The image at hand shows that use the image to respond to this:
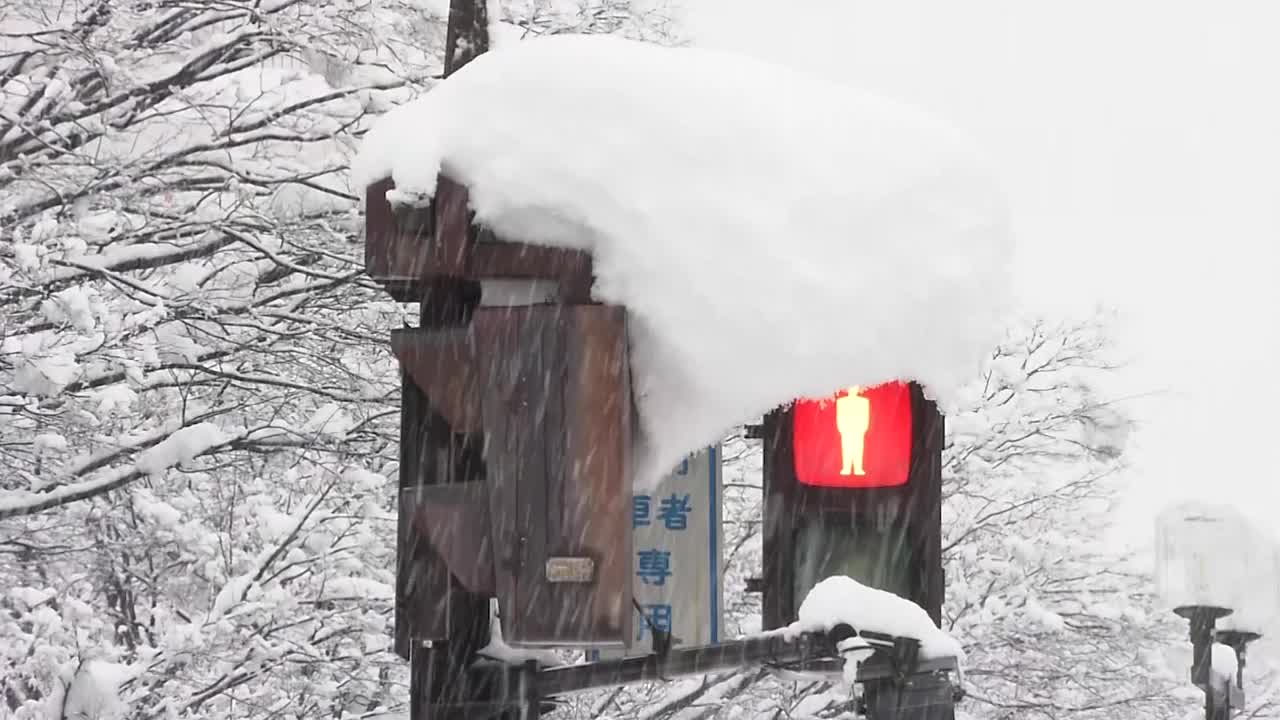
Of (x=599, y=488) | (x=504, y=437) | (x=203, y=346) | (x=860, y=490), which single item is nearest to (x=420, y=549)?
(x=504, y=437)

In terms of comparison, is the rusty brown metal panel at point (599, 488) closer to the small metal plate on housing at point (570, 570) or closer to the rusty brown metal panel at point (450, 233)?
the small metal plate on housing at point (570, 570)

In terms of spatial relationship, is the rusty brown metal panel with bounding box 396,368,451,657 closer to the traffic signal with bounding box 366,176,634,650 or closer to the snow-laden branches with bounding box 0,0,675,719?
the traffic signal with bounding box 366,176,634,650

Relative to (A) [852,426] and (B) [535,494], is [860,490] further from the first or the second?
(B) [535,494]

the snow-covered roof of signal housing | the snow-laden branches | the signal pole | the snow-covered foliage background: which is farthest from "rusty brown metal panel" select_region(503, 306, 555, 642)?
the snow-laden branches

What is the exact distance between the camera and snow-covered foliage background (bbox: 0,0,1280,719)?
7.04 m

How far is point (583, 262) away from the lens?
7.82 ft

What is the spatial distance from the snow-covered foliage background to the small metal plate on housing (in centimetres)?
461

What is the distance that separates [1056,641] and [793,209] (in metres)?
9.97

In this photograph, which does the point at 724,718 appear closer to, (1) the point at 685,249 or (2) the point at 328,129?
(2) the point at 328,129

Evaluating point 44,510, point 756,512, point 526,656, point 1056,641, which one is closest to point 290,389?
point 44,510

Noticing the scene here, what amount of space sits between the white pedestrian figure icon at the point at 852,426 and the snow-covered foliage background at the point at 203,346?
438 cm

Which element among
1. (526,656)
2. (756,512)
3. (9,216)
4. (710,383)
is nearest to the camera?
(710,383)

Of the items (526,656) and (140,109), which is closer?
(526,656)

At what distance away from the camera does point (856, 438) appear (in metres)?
2.81
